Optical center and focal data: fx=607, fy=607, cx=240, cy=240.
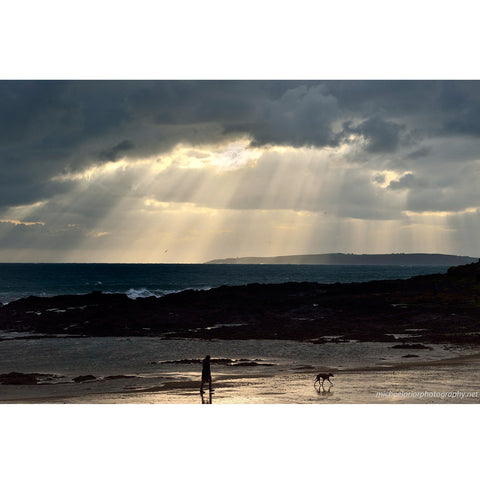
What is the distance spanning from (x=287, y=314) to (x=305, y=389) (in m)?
26.3

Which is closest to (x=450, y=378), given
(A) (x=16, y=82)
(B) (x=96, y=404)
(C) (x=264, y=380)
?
(C) (x=264, y=380)

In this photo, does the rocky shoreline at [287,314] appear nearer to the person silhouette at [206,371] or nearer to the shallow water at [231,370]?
the shallow water at [231,370]

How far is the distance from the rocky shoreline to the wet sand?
Result: 386 inches

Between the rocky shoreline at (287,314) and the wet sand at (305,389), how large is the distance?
9811 mm

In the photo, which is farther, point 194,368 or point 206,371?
point 194,368

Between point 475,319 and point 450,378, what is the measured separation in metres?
18.4

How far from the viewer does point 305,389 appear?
2069 centimetres

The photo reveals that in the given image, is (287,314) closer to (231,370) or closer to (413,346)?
(413,346)

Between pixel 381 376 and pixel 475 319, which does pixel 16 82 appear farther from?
pixel 475 319

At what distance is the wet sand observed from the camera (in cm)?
1884

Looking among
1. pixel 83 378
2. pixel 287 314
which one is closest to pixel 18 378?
pixel 83 378

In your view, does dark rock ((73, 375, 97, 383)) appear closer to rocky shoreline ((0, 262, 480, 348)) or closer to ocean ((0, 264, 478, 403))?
ocean ((0, 264, 478, 403))

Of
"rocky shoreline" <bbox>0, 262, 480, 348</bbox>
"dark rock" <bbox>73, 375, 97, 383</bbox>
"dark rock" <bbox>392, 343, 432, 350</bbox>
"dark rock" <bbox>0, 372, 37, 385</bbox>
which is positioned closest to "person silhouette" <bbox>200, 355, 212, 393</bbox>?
"dark rock" <bbox>73, 375, 97, 383</bbox>

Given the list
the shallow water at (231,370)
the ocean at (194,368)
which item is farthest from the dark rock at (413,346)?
the ocean at (194,368)
